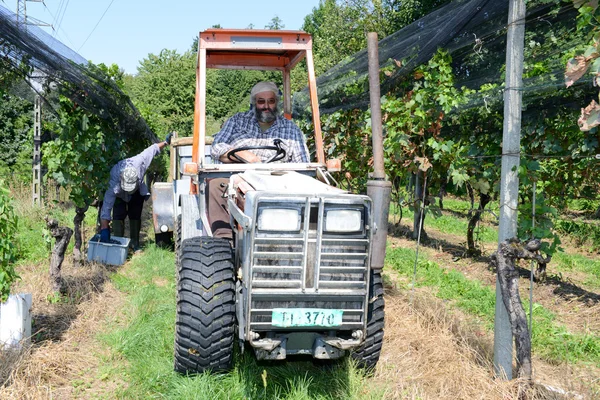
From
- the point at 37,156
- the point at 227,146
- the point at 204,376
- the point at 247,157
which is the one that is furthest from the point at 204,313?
the point at 37,156

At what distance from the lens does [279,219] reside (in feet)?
10.8

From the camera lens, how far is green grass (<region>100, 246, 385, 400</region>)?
3654mm

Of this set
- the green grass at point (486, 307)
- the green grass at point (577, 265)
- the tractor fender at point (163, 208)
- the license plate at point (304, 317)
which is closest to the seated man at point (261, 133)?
the license plate at point (304, 317)

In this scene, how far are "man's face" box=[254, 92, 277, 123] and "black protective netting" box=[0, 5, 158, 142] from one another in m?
1.92

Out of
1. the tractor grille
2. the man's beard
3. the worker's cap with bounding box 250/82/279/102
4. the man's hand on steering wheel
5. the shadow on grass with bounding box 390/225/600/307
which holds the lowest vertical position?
the shadow on grass with bounding box 390/225/600/307

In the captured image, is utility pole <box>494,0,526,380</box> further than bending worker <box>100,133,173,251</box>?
No

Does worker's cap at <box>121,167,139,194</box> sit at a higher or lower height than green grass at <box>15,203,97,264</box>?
higher

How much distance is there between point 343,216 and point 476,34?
220 centimetres

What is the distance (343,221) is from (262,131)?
7.01 ft

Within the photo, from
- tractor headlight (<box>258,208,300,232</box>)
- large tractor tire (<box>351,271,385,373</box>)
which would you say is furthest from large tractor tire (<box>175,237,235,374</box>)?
large tractor tire (<box>351,271,385,373</box>)

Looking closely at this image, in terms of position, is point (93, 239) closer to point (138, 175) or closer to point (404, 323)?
point (138, 175)

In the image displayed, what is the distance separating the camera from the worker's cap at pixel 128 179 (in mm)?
8289

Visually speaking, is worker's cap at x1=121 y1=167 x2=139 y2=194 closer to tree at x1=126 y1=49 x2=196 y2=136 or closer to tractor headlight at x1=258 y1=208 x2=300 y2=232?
tractor headlight at x1=258 y1=208 x2=300 y2=232

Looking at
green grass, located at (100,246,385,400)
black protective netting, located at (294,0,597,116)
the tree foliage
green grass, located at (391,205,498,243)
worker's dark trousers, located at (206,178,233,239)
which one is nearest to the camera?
green grass, located at (100,246,385,400)
